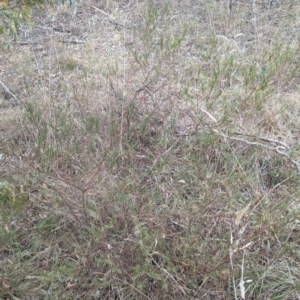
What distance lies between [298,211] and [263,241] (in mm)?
190

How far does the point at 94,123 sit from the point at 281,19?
2078 millimetres

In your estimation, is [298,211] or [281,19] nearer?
[298,211]

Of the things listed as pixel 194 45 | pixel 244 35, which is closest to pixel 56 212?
pixel 194 45

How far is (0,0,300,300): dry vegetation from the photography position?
1510 millimetres

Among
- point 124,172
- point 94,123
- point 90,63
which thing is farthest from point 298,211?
point 90,63

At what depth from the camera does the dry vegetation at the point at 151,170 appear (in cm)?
151

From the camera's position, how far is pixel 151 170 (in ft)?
6.45

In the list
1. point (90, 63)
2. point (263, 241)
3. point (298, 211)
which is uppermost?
point (90, 63)

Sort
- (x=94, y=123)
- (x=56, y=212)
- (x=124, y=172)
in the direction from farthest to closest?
(x=94, y=123), (x=124, y=172), (x=56, y=212)

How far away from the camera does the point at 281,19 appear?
3336 millimetres

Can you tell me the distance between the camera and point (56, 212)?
5.69 feet

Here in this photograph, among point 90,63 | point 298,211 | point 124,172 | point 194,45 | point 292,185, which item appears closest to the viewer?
point 298,211

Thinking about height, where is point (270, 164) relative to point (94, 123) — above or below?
below

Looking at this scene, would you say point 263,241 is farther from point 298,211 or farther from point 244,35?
point 244,35
